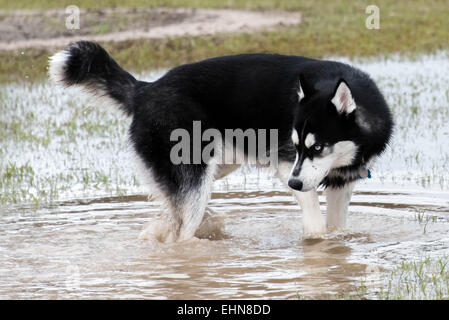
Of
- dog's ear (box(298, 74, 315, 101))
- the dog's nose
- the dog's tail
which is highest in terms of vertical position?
the dog's tail

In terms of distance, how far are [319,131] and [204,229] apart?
4.64ft

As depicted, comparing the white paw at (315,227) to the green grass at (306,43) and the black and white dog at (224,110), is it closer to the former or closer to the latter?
the black and white dog at (224,110)

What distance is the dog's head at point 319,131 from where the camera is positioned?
235 inches

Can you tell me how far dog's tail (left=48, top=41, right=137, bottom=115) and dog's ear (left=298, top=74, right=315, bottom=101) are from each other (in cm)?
132

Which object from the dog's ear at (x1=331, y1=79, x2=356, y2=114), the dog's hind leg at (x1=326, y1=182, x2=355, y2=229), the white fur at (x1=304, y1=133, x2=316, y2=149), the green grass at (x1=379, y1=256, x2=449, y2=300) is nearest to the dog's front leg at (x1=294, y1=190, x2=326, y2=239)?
the dog's hind leg at (x1=326, y1=182, x2=355, y2=229)

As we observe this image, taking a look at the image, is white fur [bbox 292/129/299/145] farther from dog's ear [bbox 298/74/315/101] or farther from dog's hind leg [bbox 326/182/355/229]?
dog's hind leg [bbox 326/182/355/229]

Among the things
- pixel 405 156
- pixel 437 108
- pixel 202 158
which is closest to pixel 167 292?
pixel 202 158

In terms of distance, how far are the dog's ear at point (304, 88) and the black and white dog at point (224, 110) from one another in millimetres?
22

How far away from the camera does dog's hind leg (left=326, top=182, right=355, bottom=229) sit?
258 inches

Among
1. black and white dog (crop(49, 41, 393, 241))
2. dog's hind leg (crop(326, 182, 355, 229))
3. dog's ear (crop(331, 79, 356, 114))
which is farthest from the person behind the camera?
dog's hind leg (crop(326, 182, 355, 229))

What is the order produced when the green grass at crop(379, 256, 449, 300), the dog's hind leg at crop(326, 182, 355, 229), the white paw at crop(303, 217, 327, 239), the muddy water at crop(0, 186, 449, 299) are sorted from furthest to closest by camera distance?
the dog's hind leg at crop(326, 182, 355, 229)
the white paw at crop(303, 217, 327, 239)
the muddy water at crop(0, 186, 449, 299)
the green grass at crop(379, 256, 449, 300)

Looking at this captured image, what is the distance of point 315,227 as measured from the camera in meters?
6.45

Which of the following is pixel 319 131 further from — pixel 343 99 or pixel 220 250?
pixel 220 250

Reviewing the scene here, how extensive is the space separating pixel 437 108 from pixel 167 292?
685 centimetres
